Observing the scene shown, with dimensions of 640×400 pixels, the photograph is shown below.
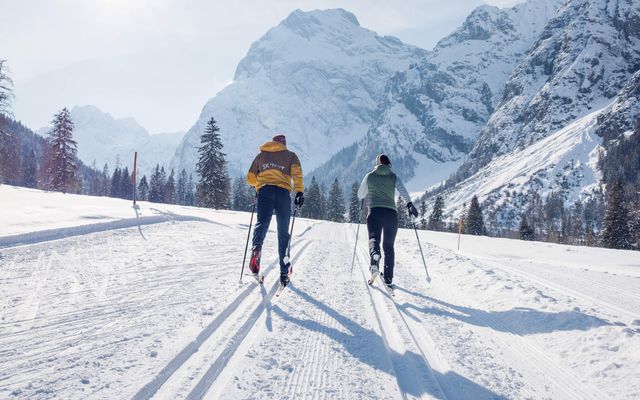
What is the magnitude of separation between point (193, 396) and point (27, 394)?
3.40ft

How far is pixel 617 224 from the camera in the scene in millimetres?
46625

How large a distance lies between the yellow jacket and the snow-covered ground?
5.68 ft

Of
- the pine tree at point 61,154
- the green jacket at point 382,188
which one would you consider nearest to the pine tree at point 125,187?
the pine tree at point 61,154

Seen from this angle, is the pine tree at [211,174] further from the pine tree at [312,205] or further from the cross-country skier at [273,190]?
the cross-country skier at [273,190]

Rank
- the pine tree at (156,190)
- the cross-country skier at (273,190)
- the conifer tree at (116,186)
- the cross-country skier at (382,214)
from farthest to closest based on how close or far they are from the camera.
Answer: the conifer tree at (116,186)
the pine tree at (156,190)
the cross-country skier at (382,214)
the cross-country skier at (273,190)

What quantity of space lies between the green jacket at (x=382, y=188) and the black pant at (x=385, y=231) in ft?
0.42

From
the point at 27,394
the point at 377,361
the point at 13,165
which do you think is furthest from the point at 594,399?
the point at 13,165

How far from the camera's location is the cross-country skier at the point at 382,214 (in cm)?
662

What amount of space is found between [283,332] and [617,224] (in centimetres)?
5629

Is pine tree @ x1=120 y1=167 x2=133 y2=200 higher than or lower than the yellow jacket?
higher

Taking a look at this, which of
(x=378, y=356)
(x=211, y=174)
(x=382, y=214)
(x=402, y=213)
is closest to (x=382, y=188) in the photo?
(x=382, y=214)

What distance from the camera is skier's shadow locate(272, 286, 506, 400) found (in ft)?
10.5

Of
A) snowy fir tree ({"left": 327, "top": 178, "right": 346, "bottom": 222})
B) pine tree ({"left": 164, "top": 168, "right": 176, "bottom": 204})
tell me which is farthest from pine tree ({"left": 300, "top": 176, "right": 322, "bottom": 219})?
pine tree ({"left": 164, "top": 168, "right": 176, "bottom": 204})

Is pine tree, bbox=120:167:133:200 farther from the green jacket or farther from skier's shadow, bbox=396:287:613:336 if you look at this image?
skier's shadow, bbox=396:287:613:336
